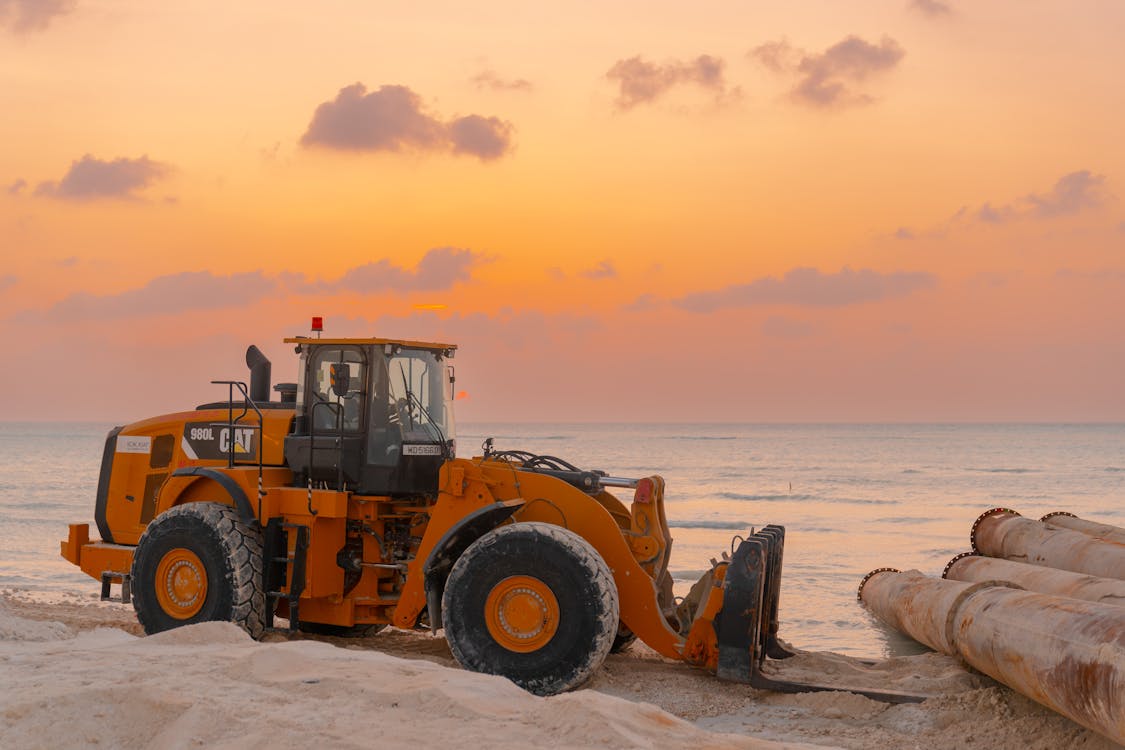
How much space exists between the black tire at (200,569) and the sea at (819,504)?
5.58 metres

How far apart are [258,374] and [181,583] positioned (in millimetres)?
2424

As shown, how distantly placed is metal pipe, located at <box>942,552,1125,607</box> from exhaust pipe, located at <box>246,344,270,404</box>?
24.4 ft

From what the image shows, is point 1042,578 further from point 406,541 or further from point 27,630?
point 27,630

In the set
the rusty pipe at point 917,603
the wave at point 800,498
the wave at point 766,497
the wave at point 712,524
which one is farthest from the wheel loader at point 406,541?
the wave at point 766,497

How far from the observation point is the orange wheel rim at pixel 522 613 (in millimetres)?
8812

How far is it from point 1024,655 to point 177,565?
6.90 meters

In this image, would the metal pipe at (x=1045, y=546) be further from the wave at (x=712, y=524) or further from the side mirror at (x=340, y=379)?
the wave at (x=712, y=524)

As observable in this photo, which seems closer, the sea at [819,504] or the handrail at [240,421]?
the handrail at [240,421]

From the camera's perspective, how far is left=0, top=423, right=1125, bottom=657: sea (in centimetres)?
1698

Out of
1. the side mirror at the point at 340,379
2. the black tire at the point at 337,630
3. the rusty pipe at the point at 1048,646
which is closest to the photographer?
the rusty pipe at the point at 1048,646

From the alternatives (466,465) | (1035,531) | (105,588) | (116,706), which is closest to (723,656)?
(466,465)

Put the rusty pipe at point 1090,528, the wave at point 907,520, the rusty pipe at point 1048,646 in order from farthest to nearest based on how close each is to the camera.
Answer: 1. the wave at point 907,520
2. the rusty pipe at point 1090,528
3. the rusty pipe at point 1048,646

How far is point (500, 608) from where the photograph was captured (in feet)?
29.4

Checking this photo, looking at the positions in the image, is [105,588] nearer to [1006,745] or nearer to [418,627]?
[418,627]
